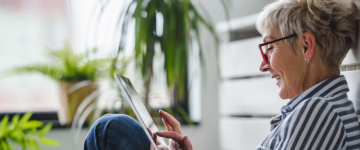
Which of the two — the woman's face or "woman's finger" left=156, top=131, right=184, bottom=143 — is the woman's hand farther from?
the woman's face

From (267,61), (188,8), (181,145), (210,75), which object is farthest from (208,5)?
(181,145)

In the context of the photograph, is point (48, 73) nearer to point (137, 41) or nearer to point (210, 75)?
point (137, 41)

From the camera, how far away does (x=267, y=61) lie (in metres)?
1.12

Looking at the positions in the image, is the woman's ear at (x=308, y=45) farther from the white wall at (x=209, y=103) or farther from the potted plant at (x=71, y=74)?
the white wall at (x=209, y=103)

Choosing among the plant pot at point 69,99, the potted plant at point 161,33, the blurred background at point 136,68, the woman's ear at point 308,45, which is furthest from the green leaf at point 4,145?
the woman's ear at point 308,45

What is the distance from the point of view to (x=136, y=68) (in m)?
1.72

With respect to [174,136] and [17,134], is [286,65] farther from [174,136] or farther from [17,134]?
[17,134]

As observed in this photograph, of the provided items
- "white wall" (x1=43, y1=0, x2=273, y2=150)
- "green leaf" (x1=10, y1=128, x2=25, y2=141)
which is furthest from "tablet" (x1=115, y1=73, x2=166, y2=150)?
"white wall" (x1=43, y1=0, x2=273, y2=150)

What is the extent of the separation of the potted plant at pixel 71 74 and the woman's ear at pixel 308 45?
147 cm

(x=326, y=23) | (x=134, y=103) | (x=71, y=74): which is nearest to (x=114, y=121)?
(x=134, y=103)

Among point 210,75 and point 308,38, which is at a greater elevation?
point 308,38

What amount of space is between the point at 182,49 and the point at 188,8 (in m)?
0.21

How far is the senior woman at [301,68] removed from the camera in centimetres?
87

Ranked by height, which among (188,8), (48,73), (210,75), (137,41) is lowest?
(210,75)
